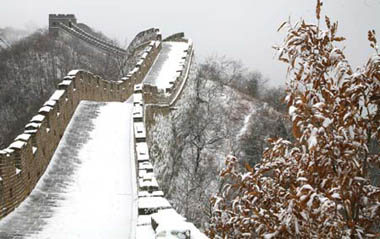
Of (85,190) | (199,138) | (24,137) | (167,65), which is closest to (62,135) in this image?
(24,137)

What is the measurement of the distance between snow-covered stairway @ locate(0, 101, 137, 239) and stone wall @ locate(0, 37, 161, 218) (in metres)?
0.20

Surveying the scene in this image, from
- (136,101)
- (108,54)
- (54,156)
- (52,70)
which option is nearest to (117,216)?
(54,156)

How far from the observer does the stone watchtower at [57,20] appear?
59706mm

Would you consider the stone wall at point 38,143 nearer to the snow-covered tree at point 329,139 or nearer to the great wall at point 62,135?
the great wall at point 62,135

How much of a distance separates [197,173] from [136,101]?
1020 centimetres

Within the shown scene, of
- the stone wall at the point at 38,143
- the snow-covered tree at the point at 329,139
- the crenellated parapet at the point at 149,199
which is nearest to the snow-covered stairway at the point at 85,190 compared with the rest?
the stone wall at the point at 38,143

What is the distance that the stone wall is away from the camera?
299 inches

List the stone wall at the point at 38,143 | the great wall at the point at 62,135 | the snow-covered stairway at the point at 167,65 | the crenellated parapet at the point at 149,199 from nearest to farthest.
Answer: the crenellated parapet at the point at 149,199 < the great wall at the point at 62,135 < the stone wall at the point at 38,143 < the snow-covered stairway at the point at 167,65

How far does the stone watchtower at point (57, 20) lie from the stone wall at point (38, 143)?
47577mm

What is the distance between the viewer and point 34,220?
24.4 feet

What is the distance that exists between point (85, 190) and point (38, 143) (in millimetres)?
1398

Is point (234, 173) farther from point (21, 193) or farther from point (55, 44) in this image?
point (55, 44)

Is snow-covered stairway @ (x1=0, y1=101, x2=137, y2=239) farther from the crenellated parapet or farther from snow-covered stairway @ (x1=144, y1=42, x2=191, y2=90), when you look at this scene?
snow-covered stairway @ (x1=144, y1=42, x2=191, y2=90)

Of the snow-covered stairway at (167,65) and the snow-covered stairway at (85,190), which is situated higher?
the snow-covered stairway at (167,65)
